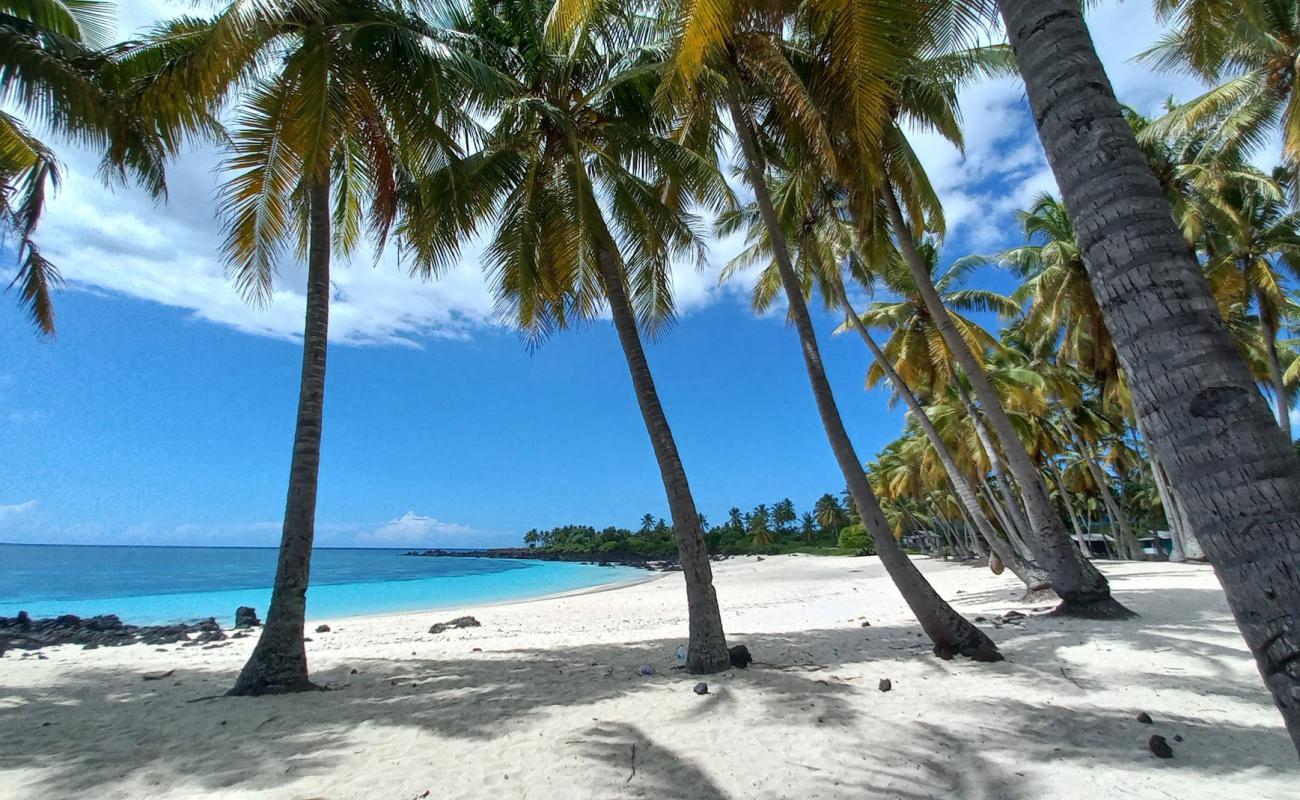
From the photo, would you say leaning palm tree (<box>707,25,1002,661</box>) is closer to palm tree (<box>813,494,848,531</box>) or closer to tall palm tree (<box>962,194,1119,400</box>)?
tall palm tree (<box>962,194,1119,400</box>)

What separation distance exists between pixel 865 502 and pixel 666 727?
3.68 metres

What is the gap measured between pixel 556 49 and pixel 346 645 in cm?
1145

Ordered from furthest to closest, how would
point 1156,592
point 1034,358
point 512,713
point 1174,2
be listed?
point 1034,358 < point 1156,592 < point 1174,2 < point 512,713

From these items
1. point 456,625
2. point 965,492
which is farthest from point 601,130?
point 456,625

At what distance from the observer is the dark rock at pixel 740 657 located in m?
7.09

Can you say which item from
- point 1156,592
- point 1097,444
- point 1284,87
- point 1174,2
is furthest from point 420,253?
point 1097,444

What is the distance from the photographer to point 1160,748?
3922 millimetres

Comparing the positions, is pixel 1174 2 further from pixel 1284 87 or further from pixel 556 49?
pixel 556 49

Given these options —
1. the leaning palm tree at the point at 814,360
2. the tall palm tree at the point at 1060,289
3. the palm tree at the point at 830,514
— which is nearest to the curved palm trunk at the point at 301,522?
the leaning palm tree at the point at 814,360

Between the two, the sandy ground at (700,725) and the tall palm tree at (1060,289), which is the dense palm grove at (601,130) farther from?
the tall palm tree at (1060,289)

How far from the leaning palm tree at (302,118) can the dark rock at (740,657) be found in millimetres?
4836

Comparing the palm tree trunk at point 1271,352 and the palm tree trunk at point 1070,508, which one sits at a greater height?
the palm tree trunk at point 1271,352

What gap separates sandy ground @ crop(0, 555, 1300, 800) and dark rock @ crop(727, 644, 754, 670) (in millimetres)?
167

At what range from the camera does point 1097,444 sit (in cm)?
2967
